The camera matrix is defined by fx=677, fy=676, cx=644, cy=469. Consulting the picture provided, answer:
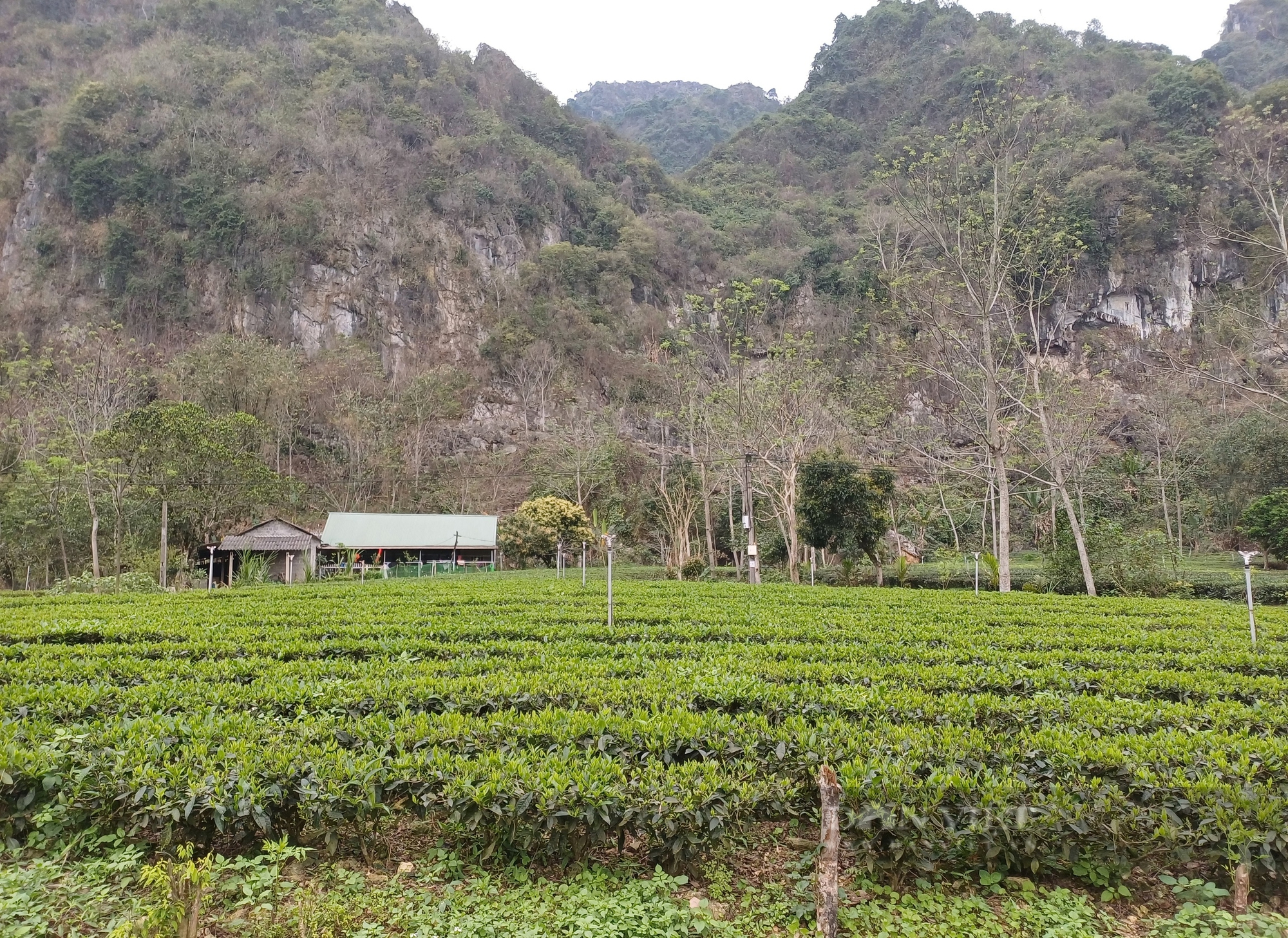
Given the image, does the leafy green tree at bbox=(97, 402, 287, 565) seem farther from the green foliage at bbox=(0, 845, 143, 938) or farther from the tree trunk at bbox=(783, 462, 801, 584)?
the green foliage at bbox=(0, 845, 143, 938)

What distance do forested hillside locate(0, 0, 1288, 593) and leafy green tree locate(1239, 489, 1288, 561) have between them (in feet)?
0.83

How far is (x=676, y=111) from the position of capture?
107 m

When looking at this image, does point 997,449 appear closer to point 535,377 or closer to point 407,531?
point 407,531

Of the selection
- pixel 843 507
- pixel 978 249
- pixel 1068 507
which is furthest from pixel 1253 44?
pixel 1068 507

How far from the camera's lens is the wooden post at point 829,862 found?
2.88 meters

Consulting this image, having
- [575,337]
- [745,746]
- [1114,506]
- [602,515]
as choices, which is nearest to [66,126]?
[575,337]

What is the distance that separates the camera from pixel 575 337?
48094 mm

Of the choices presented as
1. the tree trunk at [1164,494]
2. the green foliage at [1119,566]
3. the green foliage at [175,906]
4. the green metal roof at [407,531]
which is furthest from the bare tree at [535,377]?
the green foliage at [175,906]

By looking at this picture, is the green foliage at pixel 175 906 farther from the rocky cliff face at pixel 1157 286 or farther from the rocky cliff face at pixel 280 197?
the rocky cliff face at pixel 1157 286

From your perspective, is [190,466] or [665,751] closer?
[665,751]

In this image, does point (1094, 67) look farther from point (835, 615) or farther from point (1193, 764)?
point (1193, 764)

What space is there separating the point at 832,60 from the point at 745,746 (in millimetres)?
87210

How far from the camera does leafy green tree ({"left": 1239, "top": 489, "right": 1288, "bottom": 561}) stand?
20828 mm

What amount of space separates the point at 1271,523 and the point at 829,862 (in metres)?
26.4
